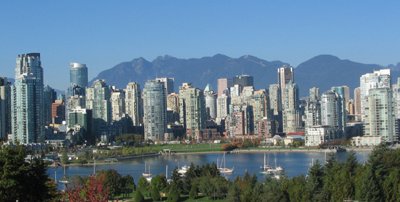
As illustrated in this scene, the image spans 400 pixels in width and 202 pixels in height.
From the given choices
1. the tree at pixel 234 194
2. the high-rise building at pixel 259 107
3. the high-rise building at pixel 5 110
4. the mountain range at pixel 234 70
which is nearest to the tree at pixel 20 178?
the tree at pixel 234 194

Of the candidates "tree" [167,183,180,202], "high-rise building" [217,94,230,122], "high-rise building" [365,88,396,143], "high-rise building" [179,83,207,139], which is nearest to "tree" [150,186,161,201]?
"tree" [167,183,180,202]

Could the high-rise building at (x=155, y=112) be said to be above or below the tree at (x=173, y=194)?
above

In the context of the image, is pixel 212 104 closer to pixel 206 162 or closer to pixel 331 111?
pixel 331 111

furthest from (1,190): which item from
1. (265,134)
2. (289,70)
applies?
(289,70)

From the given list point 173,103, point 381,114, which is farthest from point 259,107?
point 381,114

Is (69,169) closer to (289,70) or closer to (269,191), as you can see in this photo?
(269,191)

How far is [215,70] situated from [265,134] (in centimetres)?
8414

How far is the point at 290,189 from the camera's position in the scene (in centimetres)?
872

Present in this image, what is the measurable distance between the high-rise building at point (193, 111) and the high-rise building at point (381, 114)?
25.7 ft

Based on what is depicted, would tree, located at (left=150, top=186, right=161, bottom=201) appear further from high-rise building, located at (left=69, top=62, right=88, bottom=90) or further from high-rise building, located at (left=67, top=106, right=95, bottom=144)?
high-rise building, located at (left=69, top=62, right=88, bottom=90)

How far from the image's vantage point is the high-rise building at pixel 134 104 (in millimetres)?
37656

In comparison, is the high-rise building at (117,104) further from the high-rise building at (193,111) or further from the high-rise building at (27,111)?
the high-rise building at (27,111)

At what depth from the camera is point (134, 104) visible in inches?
1499

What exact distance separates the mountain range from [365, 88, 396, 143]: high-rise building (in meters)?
67.2
